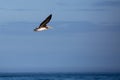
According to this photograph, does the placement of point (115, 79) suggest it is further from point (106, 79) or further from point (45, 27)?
point (45, 27)

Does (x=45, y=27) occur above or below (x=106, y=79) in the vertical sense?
below

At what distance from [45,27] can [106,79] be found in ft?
173

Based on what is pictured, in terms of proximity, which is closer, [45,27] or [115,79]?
[45,27]

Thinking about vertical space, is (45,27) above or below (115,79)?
below

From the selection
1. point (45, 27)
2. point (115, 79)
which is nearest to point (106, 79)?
point (115, 79)

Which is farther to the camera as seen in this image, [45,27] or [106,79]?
[106,79]

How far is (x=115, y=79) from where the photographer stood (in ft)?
240

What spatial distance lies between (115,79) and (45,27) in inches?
2102

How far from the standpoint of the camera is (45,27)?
21.0 m

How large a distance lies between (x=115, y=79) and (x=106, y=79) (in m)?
1.51

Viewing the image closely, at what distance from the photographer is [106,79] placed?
72.6 meters
